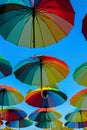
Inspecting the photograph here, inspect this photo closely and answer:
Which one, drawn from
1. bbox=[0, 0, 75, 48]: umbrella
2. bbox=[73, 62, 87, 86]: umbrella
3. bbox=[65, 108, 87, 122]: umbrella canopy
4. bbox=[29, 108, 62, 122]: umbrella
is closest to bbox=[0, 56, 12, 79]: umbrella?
bbox=[0, 0, 75, 48]: umbrella

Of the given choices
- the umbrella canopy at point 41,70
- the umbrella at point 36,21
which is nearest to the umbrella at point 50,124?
the umbrella canopy at point 41,70

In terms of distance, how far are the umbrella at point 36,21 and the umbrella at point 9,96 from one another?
3292 mm

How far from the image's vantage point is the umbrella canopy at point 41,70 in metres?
9.53

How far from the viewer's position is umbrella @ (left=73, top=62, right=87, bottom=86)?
991 cm

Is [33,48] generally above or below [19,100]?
above

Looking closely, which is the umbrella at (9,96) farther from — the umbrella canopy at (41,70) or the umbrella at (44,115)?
the umbrella at (44,115)

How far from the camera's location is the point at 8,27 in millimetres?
→ 8297

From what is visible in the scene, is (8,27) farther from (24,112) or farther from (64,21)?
(24,112)

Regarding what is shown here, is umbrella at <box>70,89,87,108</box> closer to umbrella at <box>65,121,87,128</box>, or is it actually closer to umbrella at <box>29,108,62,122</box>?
umbrella at <box>29,108,62,122</box>

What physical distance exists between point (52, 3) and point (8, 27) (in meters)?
1.66

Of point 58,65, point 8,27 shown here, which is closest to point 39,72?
point 58,65

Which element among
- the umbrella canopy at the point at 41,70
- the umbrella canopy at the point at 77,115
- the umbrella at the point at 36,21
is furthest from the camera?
the umbrella canopy at the point at 77,115

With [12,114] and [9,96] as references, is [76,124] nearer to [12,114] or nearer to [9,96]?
[12,114]

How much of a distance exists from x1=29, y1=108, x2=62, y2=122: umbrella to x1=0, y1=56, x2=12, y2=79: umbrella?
3919 mm
